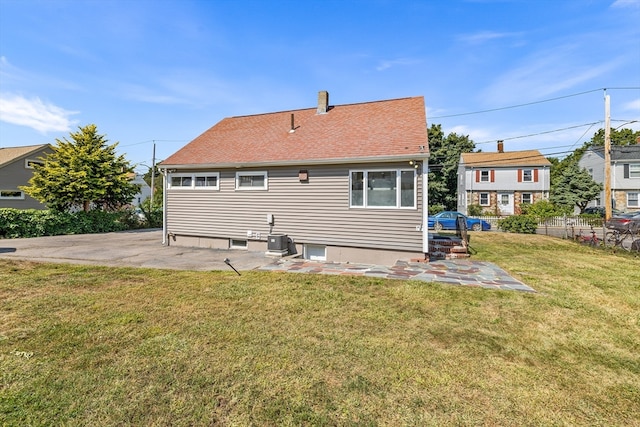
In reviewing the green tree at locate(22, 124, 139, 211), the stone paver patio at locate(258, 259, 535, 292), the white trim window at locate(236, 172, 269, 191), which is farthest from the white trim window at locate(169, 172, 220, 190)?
the green tree at locate(22, 124, 139, 211)

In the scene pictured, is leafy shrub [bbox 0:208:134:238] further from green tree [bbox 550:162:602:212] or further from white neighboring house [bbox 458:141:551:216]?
green tree [bbox 550:162:602:212]

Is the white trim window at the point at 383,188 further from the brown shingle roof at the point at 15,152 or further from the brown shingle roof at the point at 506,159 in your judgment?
the brown shingle roof at the point at 15,152

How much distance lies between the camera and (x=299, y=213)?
32.7ft

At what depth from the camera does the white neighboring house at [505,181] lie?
31203 mm

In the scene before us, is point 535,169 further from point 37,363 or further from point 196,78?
point 37,363

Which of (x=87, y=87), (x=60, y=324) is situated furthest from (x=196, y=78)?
(x=60, y=324)

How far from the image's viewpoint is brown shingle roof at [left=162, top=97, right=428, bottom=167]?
29.8ft

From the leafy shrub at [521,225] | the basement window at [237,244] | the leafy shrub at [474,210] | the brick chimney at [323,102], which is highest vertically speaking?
the brick chimney at [323,102]

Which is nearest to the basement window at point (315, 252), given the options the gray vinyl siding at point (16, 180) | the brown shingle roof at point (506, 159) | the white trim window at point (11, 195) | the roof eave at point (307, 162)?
the roof eave at point (307, 162)

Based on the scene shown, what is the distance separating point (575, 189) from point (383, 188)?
29.8 meters

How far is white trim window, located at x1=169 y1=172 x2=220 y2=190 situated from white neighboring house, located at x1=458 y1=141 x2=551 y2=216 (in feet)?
95.4

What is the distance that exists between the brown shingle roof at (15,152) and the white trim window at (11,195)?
2.16 meters

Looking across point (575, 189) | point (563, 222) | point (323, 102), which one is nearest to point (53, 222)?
point (323, 102)

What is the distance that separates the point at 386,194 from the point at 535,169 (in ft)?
103
